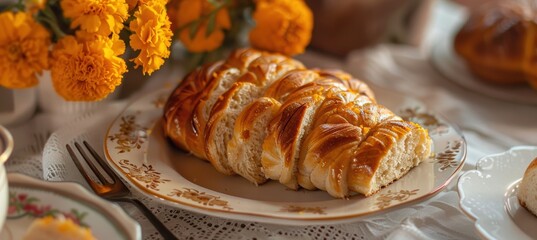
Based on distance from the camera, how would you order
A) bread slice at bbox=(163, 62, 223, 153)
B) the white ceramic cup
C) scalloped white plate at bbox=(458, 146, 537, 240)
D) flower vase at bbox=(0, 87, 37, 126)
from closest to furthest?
the white ceramic cup
scalloped white plate at bbox=(458, 146, 537, 240)
bread slice at bbox=(163, 62, 223, 153)
flower vase at bbox=(0, 87, 37, 126)

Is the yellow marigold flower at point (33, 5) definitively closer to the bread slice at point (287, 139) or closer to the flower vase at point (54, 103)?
the flower vase at point (54, 103)

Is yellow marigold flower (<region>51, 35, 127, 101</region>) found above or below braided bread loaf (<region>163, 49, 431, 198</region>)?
above

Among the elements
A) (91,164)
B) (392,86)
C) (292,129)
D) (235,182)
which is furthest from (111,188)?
(392,86)

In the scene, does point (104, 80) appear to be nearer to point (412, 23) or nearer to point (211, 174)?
point (211, 174)

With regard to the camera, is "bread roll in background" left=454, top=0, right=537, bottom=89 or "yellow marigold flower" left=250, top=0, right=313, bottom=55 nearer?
"yellow marigold flower" left=250, top=0, right=313, bottom=55

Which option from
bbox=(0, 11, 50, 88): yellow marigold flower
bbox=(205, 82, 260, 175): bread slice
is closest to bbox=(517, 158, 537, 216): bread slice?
bbox=(205, 82, 260, 175): bread slice

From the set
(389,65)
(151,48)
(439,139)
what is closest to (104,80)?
(151,48)

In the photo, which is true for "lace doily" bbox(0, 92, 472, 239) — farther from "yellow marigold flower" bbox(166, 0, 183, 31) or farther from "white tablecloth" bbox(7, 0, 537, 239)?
"yellow marigold flower" bbox(166, 0, 183, 31)
